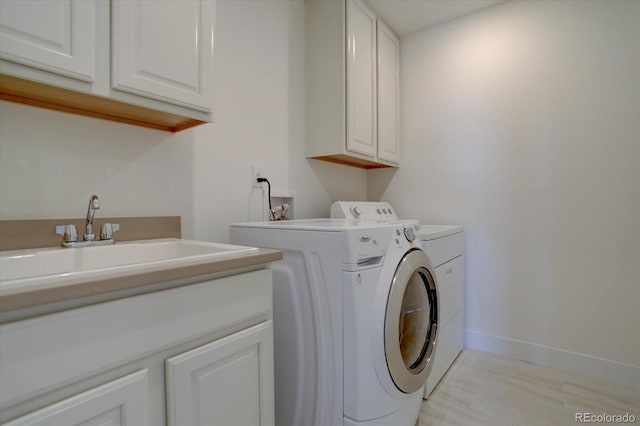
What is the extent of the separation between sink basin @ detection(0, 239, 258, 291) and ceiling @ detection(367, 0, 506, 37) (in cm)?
199

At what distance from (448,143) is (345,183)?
83 cm

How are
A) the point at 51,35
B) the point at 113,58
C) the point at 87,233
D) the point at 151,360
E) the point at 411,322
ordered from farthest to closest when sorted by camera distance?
the point at 411,322
the point at 87,233
the point at 113,58
the point at 51,35
the point at 151,360

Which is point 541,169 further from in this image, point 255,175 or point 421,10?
point 255,175

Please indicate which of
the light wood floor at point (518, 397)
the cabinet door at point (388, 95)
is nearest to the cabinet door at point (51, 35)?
the cabinet door at point (388, 95)

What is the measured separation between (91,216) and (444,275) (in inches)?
67.2

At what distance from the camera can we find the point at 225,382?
83 centimetres

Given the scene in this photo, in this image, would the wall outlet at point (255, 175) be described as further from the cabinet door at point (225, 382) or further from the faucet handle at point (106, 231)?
the cabinet door at point (225, 382)

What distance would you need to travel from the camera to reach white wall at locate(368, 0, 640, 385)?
176 centimetres

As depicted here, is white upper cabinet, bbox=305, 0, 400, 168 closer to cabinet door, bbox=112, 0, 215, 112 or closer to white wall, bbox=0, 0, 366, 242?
white wall, bbox=0, 0, 366, 242

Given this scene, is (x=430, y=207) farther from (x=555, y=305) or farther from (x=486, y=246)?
(x=555, y=305)

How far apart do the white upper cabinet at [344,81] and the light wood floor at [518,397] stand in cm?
148

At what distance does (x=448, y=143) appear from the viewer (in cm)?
233
